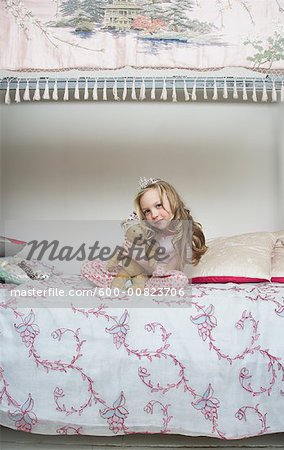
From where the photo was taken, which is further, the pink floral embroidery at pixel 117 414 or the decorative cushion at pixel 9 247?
the decorative cushion at pixel 9 247

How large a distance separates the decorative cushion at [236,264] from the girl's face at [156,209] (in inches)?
7.7

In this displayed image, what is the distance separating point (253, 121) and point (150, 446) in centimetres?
183

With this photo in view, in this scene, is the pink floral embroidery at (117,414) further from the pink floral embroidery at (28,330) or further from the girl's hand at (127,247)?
the girl's hand at (127,247)

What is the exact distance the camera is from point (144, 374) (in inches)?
61.4

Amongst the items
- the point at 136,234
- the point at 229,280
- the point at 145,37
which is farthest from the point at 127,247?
the point at 145,37

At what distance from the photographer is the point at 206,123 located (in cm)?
295

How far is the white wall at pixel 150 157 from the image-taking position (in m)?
2.95

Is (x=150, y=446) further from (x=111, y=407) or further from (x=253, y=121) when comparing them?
(x=253, y=121)

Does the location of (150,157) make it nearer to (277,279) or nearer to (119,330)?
(277,279)

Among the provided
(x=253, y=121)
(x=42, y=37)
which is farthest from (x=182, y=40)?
(x=253, y=121)

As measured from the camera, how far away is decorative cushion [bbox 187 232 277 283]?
192 cm

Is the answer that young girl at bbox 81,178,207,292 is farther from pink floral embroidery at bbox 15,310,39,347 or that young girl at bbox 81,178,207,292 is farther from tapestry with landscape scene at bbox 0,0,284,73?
tapestry with landscape scene at bbox 0,0,284,73

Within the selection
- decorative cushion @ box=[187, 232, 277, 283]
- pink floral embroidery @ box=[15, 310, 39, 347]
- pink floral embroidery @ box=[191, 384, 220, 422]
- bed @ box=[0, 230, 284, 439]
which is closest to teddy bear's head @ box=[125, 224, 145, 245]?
decorative cushion @ box=[187, 232, 277, 283]

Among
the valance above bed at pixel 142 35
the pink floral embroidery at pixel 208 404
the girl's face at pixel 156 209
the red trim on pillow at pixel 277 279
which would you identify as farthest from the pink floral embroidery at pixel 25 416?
the valance above bed at pixel 142 35
